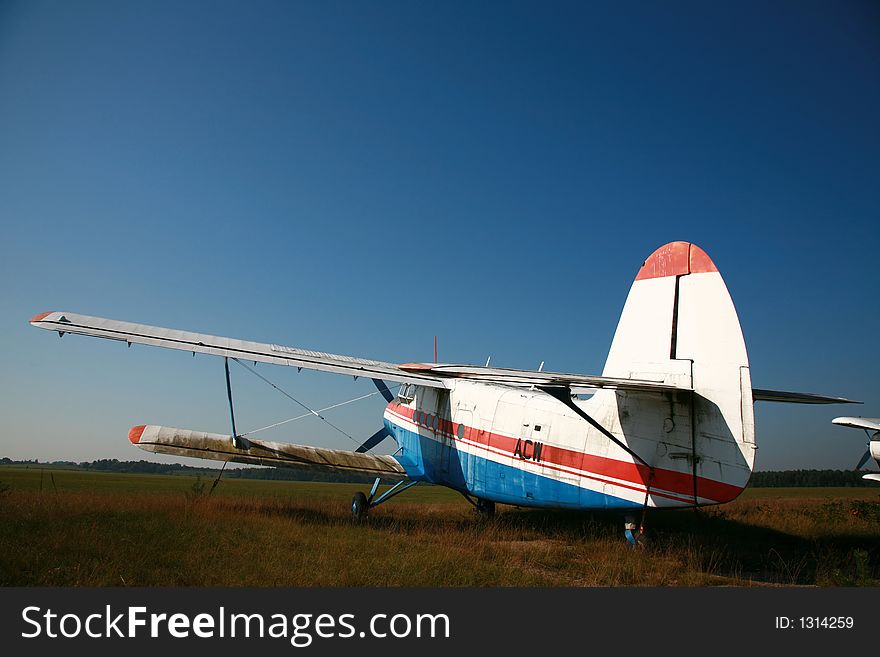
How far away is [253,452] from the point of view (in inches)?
472

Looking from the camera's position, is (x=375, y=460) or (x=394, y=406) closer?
(x=375, y=460)

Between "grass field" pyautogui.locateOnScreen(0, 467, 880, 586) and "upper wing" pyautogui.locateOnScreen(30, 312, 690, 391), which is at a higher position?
"upper wing" pyautogui.locateOnScreen(30, 312, 690, 391)

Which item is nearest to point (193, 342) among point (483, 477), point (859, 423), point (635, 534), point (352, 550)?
point (352, 550)

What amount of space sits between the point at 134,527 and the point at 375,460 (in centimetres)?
654

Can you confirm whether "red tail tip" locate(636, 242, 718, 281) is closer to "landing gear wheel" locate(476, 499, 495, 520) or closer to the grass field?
the grass field

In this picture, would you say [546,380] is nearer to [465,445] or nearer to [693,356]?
[693,356]

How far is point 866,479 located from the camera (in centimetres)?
1227

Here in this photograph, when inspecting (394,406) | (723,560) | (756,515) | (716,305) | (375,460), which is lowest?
(756,515)

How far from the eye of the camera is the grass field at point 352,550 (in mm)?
6012

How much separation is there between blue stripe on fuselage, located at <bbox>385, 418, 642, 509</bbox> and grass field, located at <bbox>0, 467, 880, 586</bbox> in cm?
89

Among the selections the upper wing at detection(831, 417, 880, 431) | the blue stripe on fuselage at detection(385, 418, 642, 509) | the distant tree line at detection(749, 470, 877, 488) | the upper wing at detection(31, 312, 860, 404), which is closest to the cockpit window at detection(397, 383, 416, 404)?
the blue stripe on fuselage at detection(385, 418, 642, 509)

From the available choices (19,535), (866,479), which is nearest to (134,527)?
(19,535)

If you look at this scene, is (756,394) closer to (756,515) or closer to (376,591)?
(376,591)

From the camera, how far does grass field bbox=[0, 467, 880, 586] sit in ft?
19.7
